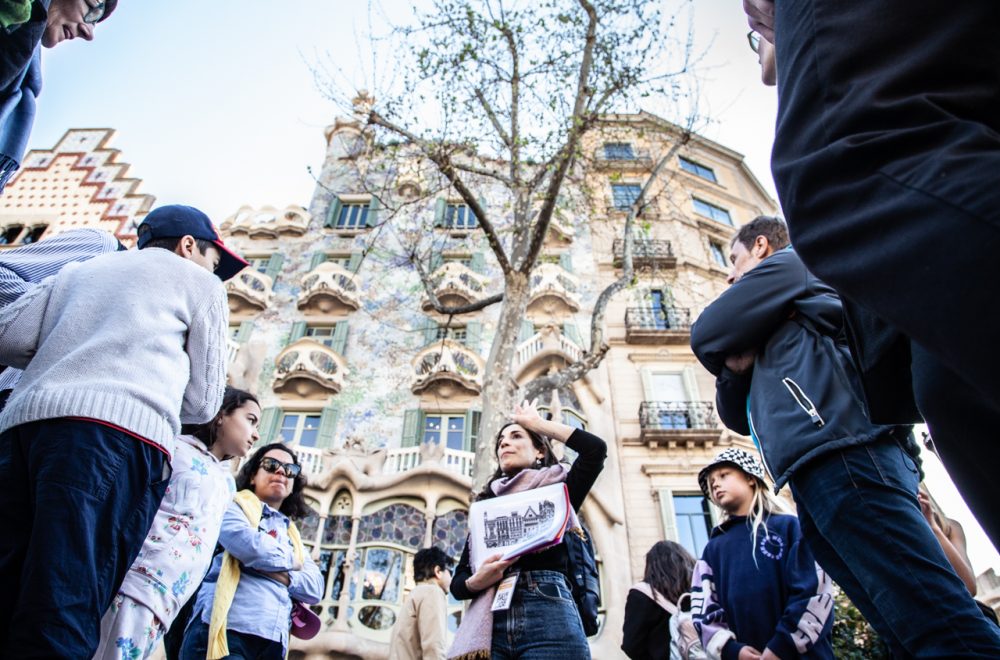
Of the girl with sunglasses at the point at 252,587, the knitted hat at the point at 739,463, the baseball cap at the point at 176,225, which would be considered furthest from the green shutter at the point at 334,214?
the knitted hat at the point at 739,463

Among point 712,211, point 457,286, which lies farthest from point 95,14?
point 712,211

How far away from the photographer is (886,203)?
2.94 feet

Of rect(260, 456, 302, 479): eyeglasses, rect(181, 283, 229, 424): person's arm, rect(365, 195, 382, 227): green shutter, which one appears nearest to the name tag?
rect(181, 283, 229, 424): person's arm

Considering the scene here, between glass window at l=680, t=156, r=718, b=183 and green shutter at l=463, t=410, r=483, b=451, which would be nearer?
green shutter at l=463, t=410, r=483, b=451

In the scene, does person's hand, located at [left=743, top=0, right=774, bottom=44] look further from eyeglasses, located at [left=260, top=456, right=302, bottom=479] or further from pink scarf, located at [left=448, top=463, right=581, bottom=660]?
eyeglasses, located at [left=260, top=456, right=302, bottom=479]

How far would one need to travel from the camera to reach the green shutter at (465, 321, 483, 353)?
60.6ft

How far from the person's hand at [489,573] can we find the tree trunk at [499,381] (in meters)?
3.52

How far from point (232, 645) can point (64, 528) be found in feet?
6.82

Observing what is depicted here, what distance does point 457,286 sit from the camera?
1859 cm

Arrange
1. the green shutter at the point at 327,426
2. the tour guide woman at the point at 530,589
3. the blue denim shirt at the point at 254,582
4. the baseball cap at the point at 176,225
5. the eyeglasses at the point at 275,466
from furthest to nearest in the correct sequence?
the green shutter at the point at 327,426
the eyeglasses at the point at 275,466
the blue denim shirt at the point at 254,582
the tour guide woman at the point at 530,589
the baseball cap at the point at 176,225

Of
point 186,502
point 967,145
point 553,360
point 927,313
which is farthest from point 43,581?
point 553,360

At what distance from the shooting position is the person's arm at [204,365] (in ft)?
8.06

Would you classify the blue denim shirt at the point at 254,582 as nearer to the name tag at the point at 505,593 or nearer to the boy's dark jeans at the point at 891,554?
the name tag at the point at 505,593

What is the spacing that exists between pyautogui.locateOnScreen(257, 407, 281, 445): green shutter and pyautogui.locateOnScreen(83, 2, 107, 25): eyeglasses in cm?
1485
